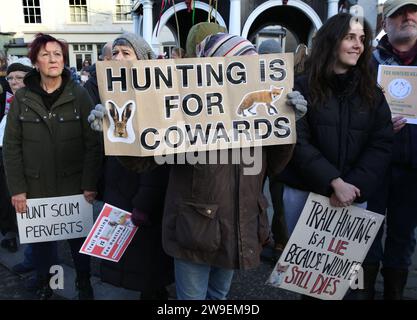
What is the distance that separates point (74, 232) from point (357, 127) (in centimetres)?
212

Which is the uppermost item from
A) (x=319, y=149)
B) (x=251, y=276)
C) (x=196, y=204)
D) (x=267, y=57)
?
(x=267, y=57)

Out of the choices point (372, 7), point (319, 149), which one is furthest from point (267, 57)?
point (372, 7)

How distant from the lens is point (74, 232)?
3.03 meters

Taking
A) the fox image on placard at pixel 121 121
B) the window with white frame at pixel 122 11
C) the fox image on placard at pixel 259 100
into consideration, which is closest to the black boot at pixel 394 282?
the fox image on placard at pixel 259 100

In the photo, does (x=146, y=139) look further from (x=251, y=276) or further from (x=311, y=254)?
(x=251, y=276)

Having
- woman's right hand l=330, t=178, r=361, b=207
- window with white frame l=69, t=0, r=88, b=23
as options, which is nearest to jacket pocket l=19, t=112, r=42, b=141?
woman's right hand l=330, t=178, r=361, b=207

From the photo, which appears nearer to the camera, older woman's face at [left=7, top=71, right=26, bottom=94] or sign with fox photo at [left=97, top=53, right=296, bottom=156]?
sign with fox photo at [left=97, top=53, right=296, bottom=156]

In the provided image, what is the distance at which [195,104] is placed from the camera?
1998mm

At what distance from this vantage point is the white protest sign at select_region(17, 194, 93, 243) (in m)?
2.92

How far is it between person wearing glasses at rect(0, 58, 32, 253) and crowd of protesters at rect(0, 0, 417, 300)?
3.03ft

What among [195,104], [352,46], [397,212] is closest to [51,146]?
[195,104]

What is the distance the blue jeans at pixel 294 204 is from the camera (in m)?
2.53

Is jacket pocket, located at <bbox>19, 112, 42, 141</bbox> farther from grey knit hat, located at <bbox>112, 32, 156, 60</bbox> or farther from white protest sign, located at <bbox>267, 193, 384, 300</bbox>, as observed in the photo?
white protest sign, located at <bbox>267, 193, 384, 300</bbox>

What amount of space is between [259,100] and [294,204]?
826 millimetres
